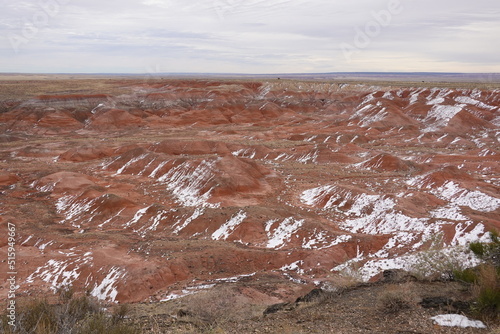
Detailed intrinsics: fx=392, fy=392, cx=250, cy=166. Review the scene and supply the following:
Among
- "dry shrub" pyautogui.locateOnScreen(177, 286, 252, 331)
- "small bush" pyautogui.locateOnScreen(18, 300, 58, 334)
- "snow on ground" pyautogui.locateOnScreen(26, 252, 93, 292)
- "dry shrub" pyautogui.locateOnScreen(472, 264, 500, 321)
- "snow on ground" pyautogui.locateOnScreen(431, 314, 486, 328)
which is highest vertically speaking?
"small bush" pyautogui.locateOnScreen(18, 300, 58, 334)

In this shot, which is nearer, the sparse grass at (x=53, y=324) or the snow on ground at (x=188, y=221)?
the sparse grass at (x=53, y=324)

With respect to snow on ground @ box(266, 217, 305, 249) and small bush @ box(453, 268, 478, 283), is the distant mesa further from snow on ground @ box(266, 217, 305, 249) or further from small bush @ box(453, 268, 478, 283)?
small bush @ box(453, 268, 478, 283)

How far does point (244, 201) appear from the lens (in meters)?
29.6

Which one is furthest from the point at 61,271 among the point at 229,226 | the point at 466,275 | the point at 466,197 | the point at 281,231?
the point at 466,197

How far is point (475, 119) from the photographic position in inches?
2357

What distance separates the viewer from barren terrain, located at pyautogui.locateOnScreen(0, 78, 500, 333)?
696 inches

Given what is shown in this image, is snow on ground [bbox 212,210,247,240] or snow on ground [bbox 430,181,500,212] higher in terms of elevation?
snow on ground [bbox 430,181,500,212]

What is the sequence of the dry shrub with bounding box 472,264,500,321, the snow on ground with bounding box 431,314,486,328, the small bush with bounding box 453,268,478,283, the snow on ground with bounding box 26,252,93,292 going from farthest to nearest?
the snow on ground with bounding box 26,252,93,292
the small bush with bounding box 453,268,478,283
the dry shrub with bounding box 472,264,500,321
the snow on ground with bounding box 431,314,486,328

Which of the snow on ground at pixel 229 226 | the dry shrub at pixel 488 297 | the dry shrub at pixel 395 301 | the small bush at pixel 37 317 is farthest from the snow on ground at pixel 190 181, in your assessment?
the dry shrub at pixel 488 297

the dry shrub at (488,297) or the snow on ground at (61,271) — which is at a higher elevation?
the dry shrub at (488,297)

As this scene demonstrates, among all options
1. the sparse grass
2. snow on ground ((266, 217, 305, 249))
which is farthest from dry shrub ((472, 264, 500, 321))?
snow on ground ((266, 217, 305, 249))

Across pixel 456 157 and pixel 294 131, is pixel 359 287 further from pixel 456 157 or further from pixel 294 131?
pixel 294 131

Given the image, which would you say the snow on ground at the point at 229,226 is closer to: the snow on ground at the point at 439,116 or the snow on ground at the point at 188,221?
the snow on ground at the point at 188,221

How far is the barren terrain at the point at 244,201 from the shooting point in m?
17.7
